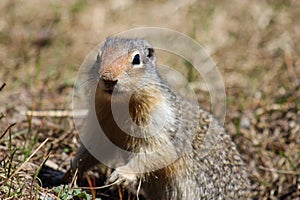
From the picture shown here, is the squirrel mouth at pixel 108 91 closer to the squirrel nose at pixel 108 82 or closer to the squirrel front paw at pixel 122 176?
the squirrel nose at pixel 108 82

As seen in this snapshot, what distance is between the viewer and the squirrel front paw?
4668 mm

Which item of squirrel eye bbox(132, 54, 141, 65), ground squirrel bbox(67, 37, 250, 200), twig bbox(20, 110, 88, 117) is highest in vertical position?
twig bbox(20, 110, 88, 117)

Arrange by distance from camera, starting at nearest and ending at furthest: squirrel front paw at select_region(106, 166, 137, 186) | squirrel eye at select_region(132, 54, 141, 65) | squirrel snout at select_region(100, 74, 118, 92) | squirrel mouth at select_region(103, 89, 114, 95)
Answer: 1. squirrel snout at select_region(100, 74, 118, 92)
2. squirrel mouth at select_region(103, 89, 114, 95)
3. squirrel eye at select_region(132, 54, 141, 65)
4. squirrel front paw at select_region(106, 166, 137, 186)

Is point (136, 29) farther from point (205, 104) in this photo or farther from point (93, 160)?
point (93, 160)

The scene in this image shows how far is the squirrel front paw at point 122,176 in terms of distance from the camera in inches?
184

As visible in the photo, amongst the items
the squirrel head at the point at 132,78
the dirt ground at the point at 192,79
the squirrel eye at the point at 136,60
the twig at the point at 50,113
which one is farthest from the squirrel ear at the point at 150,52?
the twig at the point at 50,113

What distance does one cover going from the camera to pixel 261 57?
8.37m

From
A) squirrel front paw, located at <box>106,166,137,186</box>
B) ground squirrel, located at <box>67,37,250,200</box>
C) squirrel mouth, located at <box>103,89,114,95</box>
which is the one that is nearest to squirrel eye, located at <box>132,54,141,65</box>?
ground squirrel, located at <box>67,37,250,200</box>

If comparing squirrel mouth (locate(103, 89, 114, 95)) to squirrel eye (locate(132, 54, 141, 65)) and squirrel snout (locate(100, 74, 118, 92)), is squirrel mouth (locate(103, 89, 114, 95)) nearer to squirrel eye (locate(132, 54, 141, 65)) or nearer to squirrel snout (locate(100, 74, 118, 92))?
squirrel snout (locate(100, 74, 118, 92))

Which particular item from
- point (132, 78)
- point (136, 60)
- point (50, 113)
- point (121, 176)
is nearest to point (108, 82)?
point (132, 78)

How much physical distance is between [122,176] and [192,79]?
318cm

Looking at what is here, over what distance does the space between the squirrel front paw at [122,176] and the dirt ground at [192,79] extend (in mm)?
181

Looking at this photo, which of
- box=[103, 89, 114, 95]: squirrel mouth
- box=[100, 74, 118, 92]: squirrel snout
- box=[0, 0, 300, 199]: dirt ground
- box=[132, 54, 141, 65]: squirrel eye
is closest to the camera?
box=[100, 74, 118, 92]: squirrel snout

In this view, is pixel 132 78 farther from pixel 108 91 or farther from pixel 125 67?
pixel 108 91
